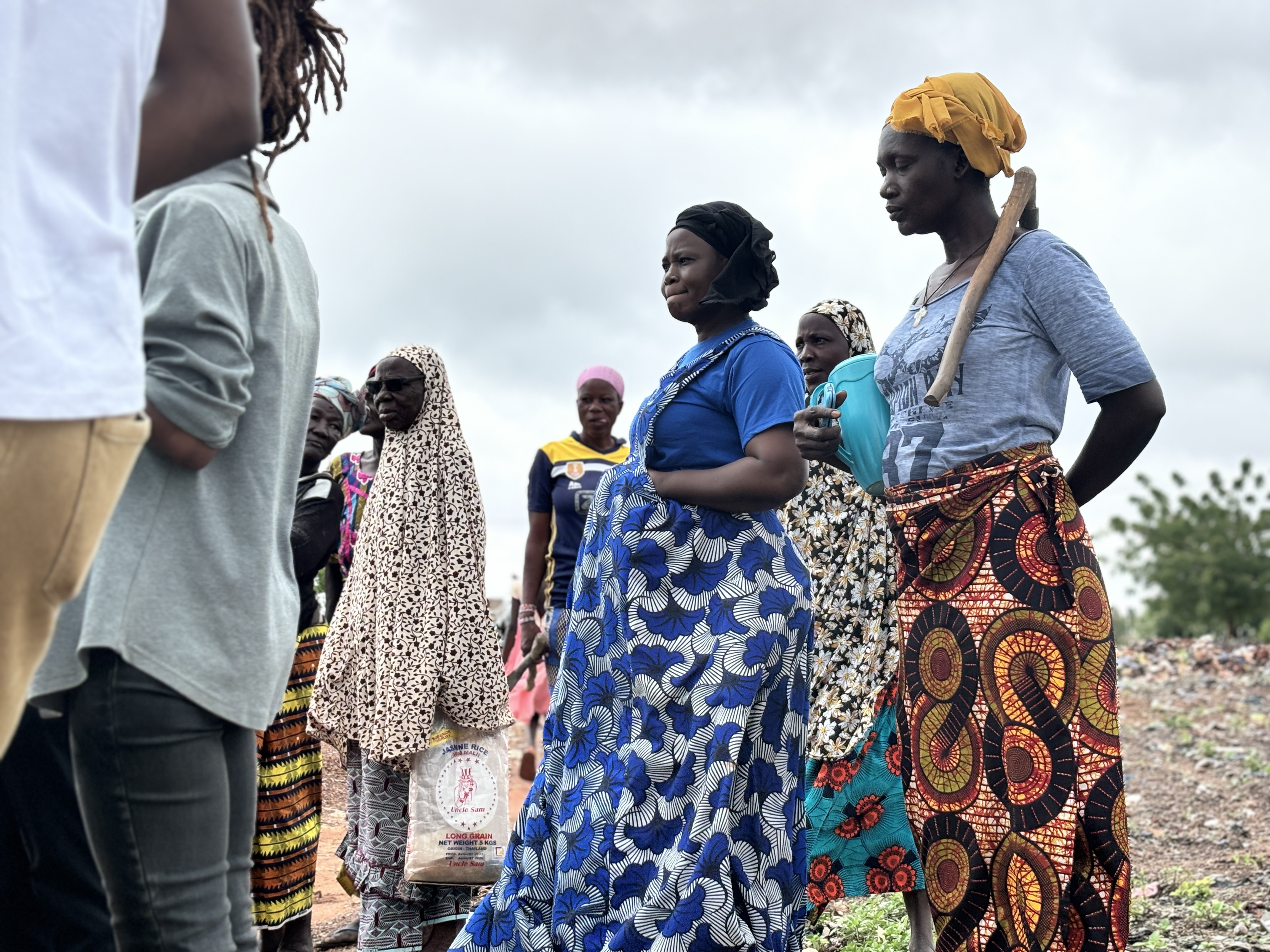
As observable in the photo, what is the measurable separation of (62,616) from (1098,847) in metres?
2.17

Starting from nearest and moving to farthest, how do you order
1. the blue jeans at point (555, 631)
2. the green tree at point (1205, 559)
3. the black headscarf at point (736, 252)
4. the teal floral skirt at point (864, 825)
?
the black headscarf at point (736, 252), the teal floral skirt at point (864, 825), the blue jeans at point (555, 631), the green tree at point (1205, 559)

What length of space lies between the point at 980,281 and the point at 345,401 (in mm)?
3154

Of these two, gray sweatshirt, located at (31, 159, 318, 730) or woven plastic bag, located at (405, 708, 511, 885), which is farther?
woven plastic bag, located at (405, 708, 511, 885)

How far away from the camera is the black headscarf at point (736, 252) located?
376cm

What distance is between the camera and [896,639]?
181 inches

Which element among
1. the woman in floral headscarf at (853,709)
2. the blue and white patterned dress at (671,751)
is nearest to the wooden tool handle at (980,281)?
the blue and white patterned dress at (671,751)

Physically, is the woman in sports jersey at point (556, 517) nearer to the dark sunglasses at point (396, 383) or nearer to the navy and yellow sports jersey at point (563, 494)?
the navy and yellow sports jersey at point (563, 494)

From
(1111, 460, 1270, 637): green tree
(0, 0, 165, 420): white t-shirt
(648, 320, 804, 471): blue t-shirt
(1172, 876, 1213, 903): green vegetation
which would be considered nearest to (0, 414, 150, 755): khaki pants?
(0, 0, 165, 420): white t-shirt

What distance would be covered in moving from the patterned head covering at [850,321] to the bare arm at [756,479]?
1886 mm

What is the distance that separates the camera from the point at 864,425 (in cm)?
331

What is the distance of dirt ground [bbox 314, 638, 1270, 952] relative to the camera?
4.86 metres

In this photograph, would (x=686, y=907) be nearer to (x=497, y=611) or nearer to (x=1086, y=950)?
(x=1086, y=950)

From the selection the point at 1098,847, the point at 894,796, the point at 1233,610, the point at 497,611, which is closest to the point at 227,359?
the point at 1098,847

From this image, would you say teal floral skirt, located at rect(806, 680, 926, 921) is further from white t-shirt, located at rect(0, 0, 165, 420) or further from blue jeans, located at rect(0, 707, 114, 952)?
white t-shirt, located at rect(0, 0, 165, 420)
